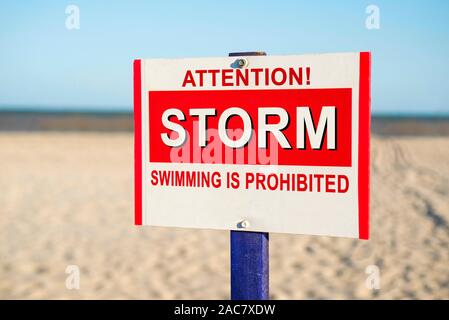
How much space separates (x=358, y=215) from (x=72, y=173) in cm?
790

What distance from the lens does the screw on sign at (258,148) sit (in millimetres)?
1489

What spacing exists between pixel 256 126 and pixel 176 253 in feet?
10.1

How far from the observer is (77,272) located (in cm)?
381

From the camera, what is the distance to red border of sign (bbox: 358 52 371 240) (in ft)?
4.81

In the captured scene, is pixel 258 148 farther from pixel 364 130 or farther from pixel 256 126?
pixel 364 130

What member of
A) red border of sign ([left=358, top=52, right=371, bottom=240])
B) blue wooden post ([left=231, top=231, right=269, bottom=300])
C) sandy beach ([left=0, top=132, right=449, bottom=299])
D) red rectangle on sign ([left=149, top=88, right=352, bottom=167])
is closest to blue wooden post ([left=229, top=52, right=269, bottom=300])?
blue wooden post ([left=231, top=231, right=269, bottom=300])

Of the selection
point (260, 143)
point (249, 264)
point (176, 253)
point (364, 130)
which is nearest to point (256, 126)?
point (260, 143)

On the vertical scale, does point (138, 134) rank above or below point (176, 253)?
above

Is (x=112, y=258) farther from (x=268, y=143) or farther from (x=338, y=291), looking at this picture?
(x=268, y=143)

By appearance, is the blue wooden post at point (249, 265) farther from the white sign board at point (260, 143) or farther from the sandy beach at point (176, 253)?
the sandy beach at point (176, 253)

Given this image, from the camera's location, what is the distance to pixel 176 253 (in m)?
4.45

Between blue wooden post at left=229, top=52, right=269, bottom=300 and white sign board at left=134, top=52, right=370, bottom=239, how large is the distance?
36 mm

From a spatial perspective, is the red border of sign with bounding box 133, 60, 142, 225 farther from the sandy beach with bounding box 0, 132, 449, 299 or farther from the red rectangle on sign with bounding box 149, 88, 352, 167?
the sandy beach with bounding box 0, 132, 449, 299

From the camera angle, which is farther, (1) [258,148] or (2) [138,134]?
(2) [138,134]
